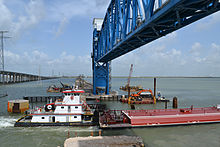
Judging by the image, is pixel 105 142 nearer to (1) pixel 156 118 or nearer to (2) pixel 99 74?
(1) pixel 156 118

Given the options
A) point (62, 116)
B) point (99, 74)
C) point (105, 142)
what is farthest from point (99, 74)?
point (105, 142)

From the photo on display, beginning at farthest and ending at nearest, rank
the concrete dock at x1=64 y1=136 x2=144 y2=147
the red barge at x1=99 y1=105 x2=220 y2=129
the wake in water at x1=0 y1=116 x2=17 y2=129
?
the wake in water at x1=0 y1=116 x2=17 y2=129 → the red barge at x1=99 y1=105 x2=220 y2=129 → the concrete dock at x1=64 y1=136 x2=144 y2=147

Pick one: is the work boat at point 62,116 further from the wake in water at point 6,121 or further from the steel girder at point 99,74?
the steel girder at point 99,74

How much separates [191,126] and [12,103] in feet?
106

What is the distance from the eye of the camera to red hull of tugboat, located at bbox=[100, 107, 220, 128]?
917 inches

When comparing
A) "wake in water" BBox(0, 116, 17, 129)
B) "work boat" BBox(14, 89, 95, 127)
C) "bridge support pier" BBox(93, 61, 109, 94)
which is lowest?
"wake in water" BBox(0, 116, 17, 129)

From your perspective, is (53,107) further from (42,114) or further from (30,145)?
(30,145)

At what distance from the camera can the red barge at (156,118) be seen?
23.2 m

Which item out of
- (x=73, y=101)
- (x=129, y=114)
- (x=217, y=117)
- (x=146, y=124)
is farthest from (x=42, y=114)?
(x=217, y=117)

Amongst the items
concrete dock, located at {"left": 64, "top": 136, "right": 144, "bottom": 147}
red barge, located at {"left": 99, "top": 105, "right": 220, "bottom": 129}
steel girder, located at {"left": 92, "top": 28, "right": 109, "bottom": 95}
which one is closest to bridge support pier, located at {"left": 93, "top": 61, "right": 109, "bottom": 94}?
steel girder, located at {"left": 92, "top": 28, "right": 109, "bottom": 95}

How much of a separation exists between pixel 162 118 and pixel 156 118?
0.93 meters

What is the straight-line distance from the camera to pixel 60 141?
18.8 m

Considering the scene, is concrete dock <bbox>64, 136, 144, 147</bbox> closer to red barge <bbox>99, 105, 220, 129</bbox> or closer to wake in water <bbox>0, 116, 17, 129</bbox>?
red barge <bbox>99, 105, 220, 129</bbox>

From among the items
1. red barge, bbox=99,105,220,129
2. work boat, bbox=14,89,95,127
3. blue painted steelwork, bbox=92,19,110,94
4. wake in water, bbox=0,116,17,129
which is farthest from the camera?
blue painted steelwork, bbox=92,19,110,94
